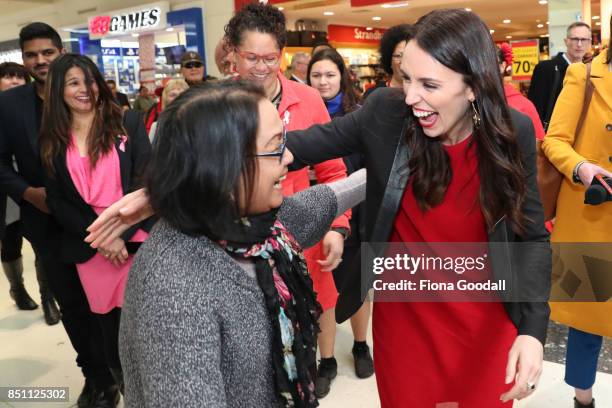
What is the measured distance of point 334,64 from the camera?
3.44 m

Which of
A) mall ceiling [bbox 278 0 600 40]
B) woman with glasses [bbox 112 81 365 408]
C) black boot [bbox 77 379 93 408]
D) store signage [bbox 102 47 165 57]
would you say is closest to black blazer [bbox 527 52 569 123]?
black boot [bbox 77 379 93 408]

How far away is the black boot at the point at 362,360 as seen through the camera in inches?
120

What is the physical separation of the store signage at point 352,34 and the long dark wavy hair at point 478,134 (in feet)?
46.0

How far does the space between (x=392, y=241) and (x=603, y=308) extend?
125 cm

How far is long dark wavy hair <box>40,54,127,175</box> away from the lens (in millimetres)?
2410

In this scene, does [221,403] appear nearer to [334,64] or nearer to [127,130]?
[127,130]

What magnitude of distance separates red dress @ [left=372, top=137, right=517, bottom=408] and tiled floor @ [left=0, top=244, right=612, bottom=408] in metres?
1.38

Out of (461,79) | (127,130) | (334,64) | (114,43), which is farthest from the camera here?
(114,43)

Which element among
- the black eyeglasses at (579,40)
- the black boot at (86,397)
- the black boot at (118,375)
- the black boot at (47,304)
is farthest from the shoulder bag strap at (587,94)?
the black boot at (47,304)

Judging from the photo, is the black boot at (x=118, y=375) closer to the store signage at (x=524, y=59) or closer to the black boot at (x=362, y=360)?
the black boot at (x=362, y=360)

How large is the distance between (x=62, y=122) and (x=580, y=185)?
7.34ft

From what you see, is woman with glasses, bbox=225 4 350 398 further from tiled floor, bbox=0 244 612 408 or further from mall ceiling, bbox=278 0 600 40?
mall ceiling, bbox=278 0 600 40

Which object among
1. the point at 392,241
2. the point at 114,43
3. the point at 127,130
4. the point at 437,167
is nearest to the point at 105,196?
the point at 127,130

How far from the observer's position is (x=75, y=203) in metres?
2.46
